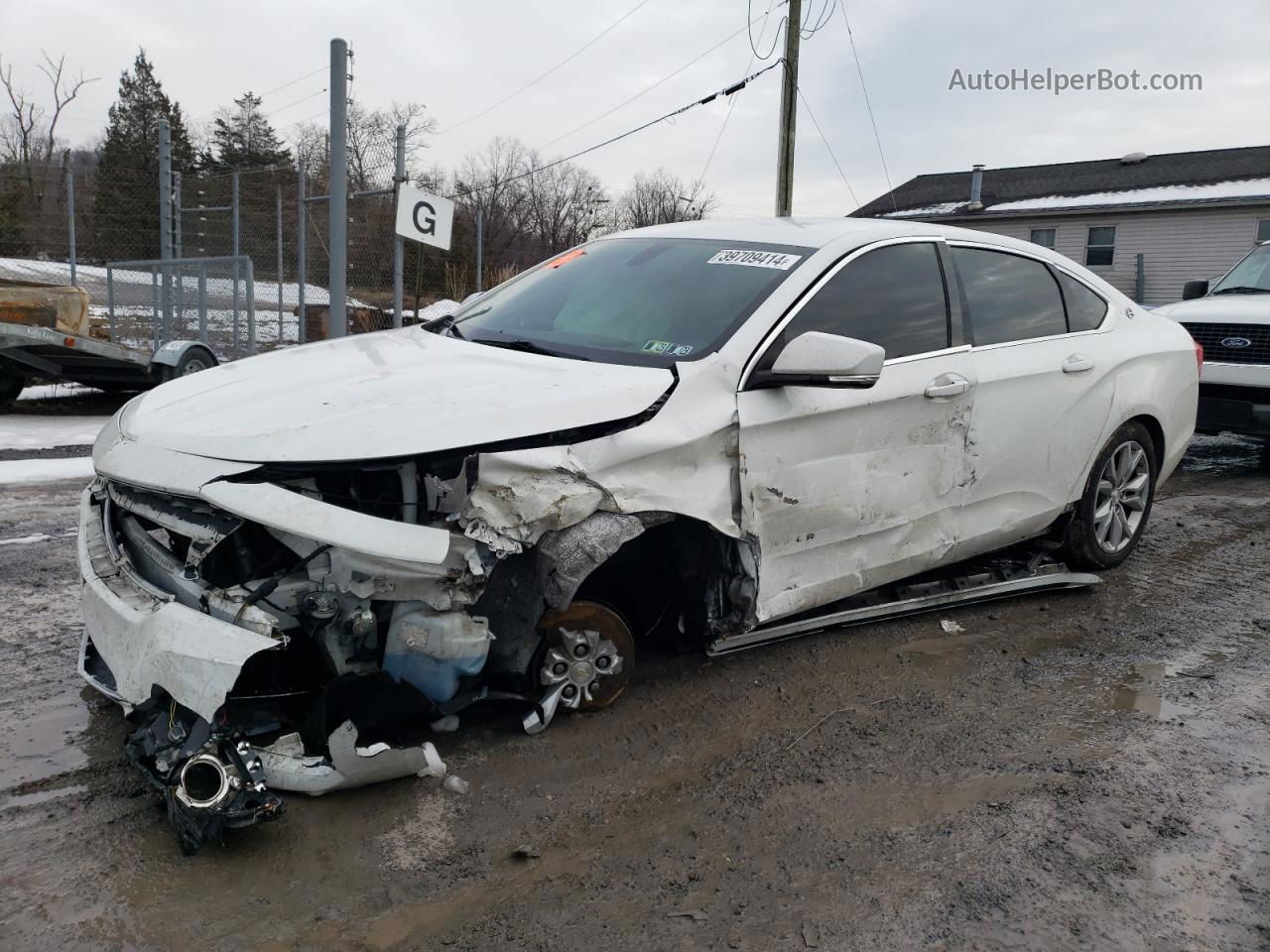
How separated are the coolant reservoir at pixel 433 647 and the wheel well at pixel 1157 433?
3860mm

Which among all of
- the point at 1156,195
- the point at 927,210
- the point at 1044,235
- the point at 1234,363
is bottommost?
the point at 1234,363

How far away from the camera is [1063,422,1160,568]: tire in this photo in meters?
5.02

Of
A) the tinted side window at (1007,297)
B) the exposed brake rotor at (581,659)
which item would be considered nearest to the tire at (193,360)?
the exposed brake rotor at (581,659)

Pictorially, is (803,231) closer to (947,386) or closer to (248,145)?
(947,386)

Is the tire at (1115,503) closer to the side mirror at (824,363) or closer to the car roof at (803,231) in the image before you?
the car roof at (803,231)

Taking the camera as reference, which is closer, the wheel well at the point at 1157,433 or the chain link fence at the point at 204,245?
the wheel well at the point at 1157,433

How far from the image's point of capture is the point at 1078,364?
4.69 m

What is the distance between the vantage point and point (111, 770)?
304 cm

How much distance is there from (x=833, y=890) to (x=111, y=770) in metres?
2.17

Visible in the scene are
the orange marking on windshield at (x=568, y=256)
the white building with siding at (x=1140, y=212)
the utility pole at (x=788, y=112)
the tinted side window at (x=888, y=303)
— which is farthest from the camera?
the white building with siding at (x=1140, y=212)

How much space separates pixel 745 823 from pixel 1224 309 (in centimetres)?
763

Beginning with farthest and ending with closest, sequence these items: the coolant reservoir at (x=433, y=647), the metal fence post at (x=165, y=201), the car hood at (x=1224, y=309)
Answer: the metal fence post at (x=165, y=201)
the car hood at (x=1224, y=309)
the coolant reservoir at (x=433, y=647)

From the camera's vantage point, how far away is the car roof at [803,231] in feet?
13.2

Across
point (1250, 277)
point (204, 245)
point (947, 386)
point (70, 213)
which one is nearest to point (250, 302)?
point (204, 245)
